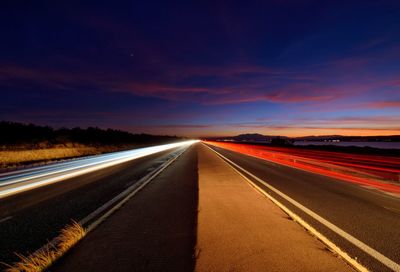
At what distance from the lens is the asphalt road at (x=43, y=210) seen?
199 inches

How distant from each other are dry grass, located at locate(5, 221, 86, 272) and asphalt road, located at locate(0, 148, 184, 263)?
258 millimetres

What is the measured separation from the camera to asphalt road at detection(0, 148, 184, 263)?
506 cm

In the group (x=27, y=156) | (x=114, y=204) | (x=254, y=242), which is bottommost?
(x=27, y=156)

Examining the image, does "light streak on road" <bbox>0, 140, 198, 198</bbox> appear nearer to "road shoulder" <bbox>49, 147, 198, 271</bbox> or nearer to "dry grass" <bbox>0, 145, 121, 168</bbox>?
"road shoulder" <bbox>49, 147, 198, 271</bbox>

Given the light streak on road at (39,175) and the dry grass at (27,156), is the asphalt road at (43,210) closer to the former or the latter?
the light streak on road at (39,175)

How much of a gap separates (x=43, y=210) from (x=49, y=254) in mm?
3507

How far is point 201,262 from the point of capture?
13.0ft

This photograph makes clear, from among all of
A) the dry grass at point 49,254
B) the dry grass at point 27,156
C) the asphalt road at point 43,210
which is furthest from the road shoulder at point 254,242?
the dry grass at point 27,156

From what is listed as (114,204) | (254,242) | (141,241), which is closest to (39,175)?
(114,204)

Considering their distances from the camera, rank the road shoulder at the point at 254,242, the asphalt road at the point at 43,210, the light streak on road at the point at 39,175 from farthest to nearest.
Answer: the light streak on road at the point at 39,175
the asphalt road at the point at 43,210
the road shoulder at the point at 254,242

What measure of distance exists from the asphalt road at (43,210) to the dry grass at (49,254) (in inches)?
10.1

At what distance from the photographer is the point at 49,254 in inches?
169

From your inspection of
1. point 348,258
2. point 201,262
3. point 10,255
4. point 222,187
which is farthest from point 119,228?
point 222,187

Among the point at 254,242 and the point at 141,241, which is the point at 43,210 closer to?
the point at 141,241
